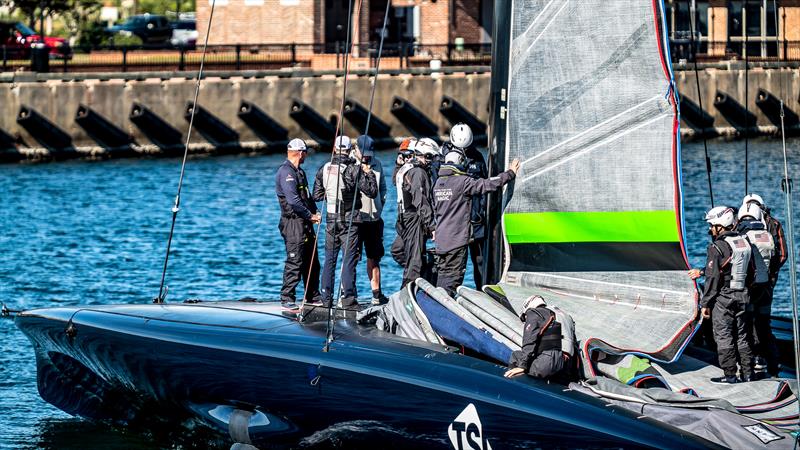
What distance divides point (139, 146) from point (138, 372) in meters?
26.5

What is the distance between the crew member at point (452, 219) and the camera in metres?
11.6

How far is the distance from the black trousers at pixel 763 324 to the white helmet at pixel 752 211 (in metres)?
0.56

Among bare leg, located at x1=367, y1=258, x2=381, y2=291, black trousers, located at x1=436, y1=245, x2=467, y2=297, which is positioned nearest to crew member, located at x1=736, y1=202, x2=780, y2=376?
black trousers, located at x1=436, y1=245, x2=467, y2=297

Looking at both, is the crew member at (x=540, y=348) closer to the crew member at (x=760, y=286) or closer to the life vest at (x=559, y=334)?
the life vest at (x=559, y=334)

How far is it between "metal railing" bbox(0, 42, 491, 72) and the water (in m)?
4.24

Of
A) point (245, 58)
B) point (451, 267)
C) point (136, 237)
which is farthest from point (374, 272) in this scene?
point (245, 58)

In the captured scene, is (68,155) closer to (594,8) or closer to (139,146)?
(139,146)

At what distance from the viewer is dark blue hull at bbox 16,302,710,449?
27.3 ft

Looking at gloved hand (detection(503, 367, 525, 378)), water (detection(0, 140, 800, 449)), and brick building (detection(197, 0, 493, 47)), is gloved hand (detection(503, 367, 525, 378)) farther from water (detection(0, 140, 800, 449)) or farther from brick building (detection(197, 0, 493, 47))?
brick building (detection(197, 0, 493, 47))

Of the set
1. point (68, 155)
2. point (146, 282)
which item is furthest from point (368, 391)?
point (68, 155)

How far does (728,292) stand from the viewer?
10.5 meters

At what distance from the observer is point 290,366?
30.6 ft

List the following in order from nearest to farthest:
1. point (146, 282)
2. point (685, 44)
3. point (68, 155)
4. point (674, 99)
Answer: point (674, 99) → point (146, 282) → point (68, 155) → point (685, 44)

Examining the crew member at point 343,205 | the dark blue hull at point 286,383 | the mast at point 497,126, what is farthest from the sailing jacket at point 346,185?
the mast at point 497,126
